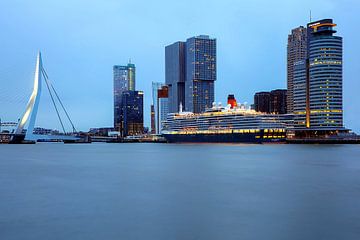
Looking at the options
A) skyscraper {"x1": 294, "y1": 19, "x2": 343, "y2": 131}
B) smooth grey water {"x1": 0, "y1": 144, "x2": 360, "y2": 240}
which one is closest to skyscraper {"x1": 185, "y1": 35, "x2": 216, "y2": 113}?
skyscraper {"x1": 294, "y1": 19, "x2": 343, "y2": 131}

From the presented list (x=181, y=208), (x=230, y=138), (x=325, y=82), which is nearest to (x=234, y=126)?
A: (x=230, y=138)

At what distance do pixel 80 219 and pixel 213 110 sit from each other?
88.8 meters

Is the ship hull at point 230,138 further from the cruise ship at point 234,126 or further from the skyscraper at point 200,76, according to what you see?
the skyscraper at point 200,76

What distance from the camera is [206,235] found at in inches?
440

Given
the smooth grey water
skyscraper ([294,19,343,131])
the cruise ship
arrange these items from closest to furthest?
1. the smooth grey water
2. the cruise ship
3. skyscraper ([294,19,343,131])

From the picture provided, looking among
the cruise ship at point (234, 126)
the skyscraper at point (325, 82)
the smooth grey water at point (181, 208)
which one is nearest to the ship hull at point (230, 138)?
the cruise ship at point (234, 126)

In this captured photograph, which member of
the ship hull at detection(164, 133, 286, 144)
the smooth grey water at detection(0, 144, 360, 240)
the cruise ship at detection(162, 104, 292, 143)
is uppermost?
the cruise ship at detection(162, 104, 292, 143)

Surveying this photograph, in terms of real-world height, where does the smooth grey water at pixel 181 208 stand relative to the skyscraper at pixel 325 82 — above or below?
below

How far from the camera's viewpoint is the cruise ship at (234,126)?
90062 mm

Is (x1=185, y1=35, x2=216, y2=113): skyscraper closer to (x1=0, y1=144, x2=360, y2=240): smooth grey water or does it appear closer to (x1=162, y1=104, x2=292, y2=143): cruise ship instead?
(x1=162, y1=104, x2=292, y2=143): cruise ship

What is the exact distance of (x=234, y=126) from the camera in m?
92.4

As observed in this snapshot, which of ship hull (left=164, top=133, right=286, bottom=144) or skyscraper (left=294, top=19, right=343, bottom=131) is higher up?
skyscraper (left=294, top=19, right=343, bottom=131)

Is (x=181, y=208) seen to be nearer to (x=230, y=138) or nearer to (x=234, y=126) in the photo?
(x=234, y=126)

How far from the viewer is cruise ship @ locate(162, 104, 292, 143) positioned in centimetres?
9006
